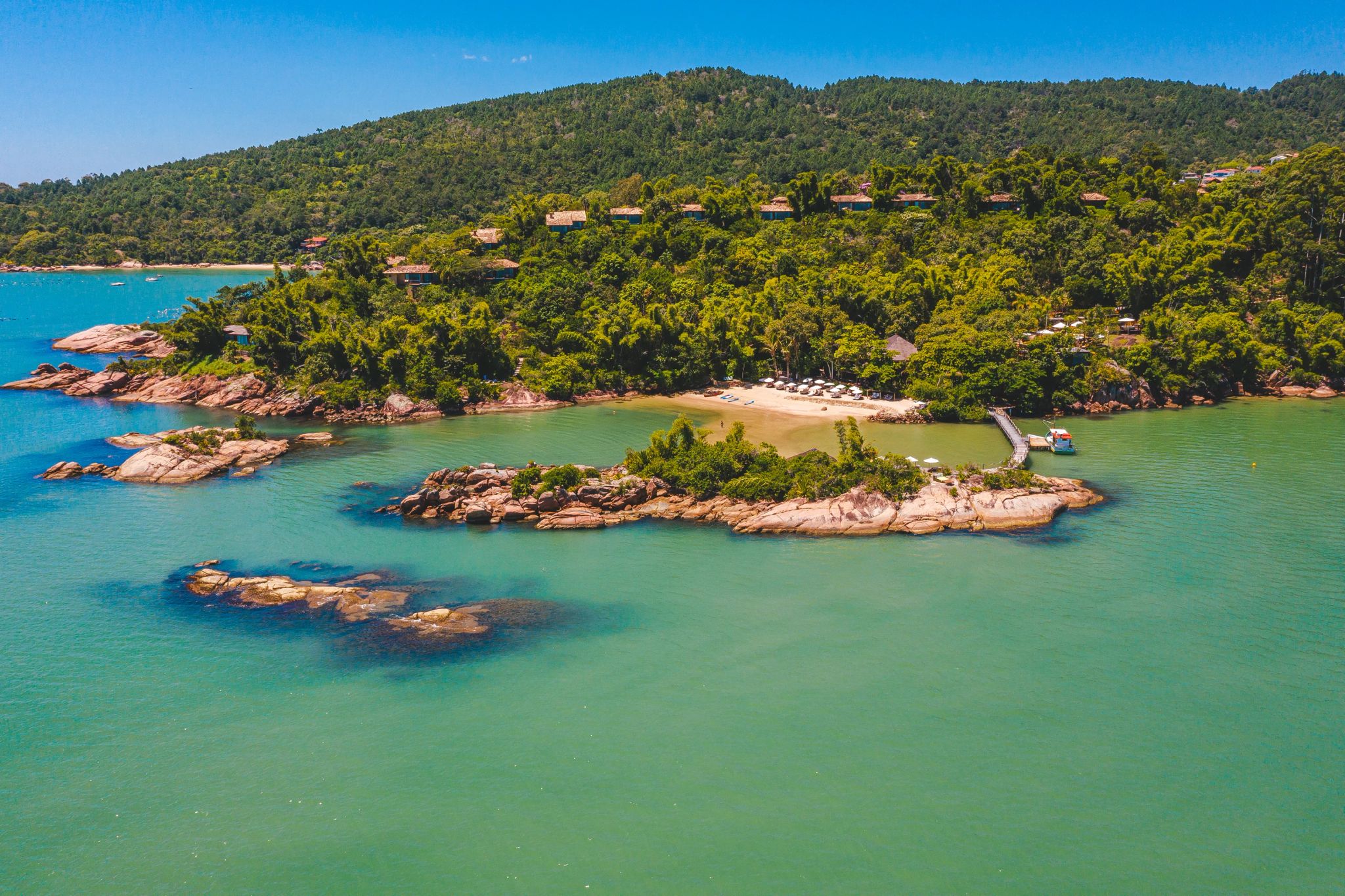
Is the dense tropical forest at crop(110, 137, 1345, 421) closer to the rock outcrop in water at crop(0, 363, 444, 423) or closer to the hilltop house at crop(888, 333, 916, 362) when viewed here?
the hilltop house at crop(888, 333, 916, 362)

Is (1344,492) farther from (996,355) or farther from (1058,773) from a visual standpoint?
(1058,773)

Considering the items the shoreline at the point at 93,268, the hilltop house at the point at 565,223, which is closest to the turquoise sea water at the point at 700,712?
the hilltop house at the point at 565,223

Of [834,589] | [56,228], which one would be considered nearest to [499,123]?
[56,228]

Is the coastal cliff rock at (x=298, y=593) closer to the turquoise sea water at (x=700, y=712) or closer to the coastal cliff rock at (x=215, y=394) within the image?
the turquoise sea water at (x=700, y=712)

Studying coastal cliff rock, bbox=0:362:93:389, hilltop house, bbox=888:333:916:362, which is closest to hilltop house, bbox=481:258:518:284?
coastal cliff rock, bbox=0:362:93:389

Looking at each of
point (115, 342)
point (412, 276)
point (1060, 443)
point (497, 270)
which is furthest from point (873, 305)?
point (115, 342)
